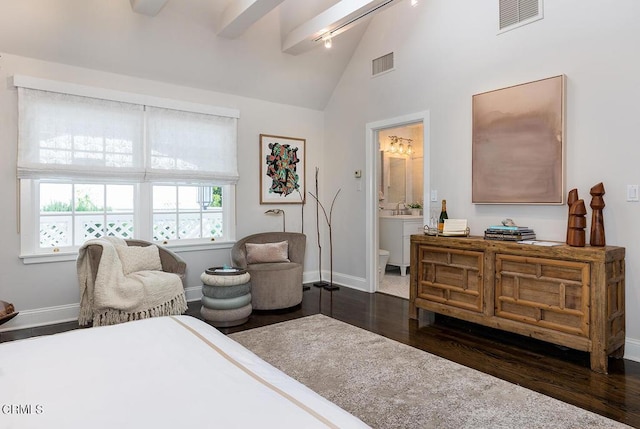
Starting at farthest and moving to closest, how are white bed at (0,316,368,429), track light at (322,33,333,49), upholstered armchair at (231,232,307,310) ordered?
track light at (322,33,333,49)
upholstered armchair at (231,232,307,310)
white bed at (0,316,368,429)

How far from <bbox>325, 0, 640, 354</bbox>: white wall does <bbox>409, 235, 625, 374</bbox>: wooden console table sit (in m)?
0.44

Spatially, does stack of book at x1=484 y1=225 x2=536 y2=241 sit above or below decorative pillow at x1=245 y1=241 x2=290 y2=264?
above

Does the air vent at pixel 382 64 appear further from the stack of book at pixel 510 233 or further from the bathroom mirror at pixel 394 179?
the stack of book at pixel 510 233

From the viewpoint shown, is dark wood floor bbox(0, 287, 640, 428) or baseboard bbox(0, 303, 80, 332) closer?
dark wood floor bbox(0, 287, 640, 428)

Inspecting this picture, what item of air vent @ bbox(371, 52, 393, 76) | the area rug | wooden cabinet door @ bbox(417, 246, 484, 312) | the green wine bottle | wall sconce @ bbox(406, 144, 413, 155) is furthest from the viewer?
wall sconce @ bbox(406, 144, 413, 155)

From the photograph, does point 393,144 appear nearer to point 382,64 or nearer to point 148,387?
point 382,64

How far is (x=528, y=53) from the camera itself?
343 centimetres

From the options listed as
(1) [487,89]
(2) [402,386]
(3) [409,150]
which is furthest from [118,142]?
(3) [409,150]

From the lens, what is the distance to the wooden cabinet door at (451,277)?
334cm

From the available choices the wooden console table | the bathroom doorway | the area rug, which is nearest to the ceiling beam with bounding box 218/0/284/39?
the bathroom doorway

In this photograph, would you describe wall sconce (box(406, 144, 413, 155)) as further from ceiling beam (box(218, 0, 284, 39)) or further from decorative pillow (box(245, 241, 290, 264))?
ceiling beam (box(218, 0, 284, 39))

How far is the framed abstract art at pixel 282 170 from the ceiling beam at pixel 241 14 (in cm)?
138

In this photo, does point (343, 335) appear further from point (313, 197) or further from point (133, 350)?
point (313, 197)

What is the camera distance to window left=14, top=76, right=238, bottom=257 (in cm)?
362
